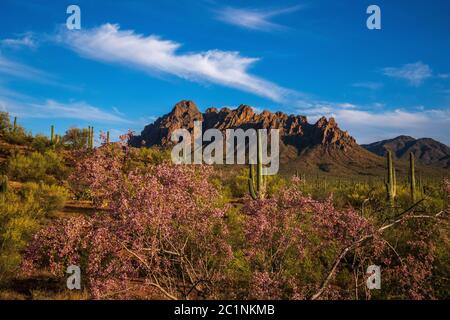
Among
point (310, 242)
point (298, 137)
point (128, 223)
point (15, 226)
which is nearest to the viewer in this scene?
point (128, 223)

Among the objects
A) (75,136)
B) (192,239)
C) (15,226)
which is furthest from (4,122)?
(192,239)

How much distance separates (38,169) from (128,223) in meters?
22.7

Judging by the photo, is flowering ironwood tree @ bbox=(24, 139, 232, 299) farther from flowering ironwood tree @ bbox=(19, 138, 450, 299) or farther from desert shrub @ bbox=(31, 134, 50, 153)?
desert shrub @ bbox=(31, 134, 50, 153)

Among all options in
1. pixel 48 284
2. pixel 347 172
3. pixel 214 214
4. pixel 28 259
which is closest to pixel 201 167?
pixel 214 214

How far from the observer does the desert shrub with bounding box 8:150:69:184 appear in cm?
2550

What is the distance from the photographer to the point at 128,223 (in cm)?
650

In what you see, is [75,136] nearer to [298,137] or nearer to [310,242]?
[310,242]

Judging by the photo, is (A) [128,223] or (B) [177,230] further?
(B) [177,230]

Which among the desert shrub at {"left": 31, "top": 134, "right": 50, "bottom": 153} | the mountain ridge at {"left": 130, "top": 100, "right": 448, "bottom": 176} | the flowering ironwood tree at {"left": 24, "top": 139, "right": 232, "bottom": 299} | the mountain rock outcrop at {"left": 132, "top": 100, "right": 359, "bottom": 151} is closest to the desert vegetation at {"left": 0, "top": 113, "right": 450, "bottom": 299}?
the flowering ironwood tree at {"left": 24, "top": 139, "right": 232, "bottom": 299}

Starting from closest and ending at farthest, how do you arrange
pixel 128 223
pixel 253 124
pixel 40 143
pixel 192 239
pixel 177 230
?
pixel 128 223 → pixel 177 230 → pixel 192 239 → pixel 40 143 → pixel 253 124

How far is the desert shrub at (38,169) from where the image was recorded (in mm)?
25500

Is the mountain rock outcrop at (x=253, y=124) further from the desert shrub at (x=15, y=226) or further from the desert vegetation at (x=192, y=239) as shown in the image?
the desert vegetation at (x=192, y=239)

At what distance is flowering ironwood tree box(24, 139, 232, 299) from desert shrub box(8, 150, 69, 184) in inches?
760
